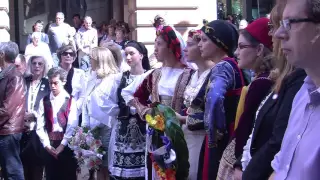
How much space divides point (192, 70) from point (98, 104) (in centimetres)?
143

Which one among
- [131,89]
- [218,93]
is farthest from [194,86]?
[131,89]

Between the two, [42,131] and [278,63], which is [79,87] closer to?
[42,131]

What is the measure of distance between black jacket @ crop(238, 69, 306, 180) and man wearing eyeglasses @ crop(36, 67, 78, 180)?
152 inches

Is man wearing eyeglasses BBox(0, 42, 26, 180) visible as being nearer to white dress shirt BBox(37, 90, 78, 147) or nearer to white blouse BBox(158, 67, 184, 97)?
white dress shirt BBox(37, 90, 78, 147)

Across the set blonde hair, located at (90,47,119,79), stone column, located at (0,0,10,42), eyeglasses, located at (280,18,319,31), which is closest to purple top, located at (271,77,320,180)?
eyeglasses, located at (280,18,319,31)

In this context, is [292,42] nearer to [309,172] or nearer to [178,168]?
[309,172]

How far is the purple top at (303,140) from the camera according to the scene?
2.46 meters

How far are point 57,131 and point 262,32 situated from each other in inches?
140

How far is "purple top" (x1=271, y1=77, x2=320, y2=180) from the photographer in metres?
2.46

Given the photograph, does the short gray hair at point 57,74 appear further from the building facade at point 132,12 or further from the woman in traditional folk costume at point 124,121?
the building facade at point 132,12

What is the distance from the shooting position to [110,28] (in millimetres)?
13617

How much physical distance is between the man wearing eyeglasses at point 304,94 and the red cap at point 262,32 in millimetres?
1548

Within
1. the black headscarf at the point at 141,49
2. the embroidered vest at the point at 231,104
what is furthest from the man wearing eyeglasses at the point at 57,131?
the embroidered vest at the point at 231,104

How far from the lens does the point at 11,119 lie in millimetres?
7082
